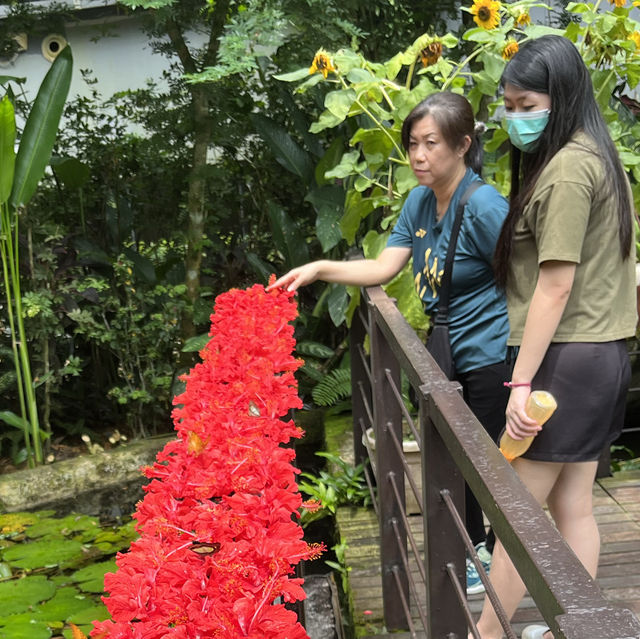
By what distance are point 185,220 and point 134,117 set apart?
27.3 inches

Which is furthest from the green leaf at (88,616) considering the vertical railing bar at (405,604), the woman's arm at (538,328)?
the woman's arm at (538,328)

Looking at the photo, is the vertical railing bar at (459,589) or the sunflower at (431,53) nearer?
the vertical railing bar at (459,589)

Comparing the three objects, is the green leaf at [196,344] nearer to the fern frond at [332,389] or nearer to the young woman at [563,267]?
the fern frond at [332,389]

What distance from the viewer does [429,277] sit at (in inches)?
93.0

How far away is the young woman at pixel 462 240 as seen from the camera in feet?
7.33

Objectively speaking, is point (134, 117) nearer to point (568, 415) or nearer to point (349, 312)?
point (349, 312)

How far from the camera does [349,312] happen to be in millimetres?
3713

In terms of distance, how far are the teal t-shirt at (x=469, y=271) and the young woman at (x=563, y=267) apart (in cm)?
29

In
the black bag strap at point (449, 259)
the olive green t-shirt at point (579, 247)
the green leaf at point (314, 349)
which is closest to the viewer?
the olive green t-shirt at point (579, 247)

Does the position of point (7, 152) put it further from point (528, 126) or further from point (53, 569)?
point (528, 126)

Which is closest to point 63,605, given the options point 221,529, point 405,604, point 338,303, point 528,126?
point 405,604

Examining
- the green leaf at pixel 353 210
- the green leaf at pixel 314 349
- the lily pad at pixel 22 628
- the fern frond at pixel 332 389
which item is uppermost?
the green leaf at pixel 353 210

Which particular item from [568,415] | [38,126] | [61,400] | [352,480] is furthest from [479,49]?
[61,400]

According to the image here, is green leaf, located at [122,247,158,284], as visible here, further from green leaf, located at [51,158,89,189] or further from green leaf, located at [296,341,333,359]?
green leaf, located at [296,341,333,359]
